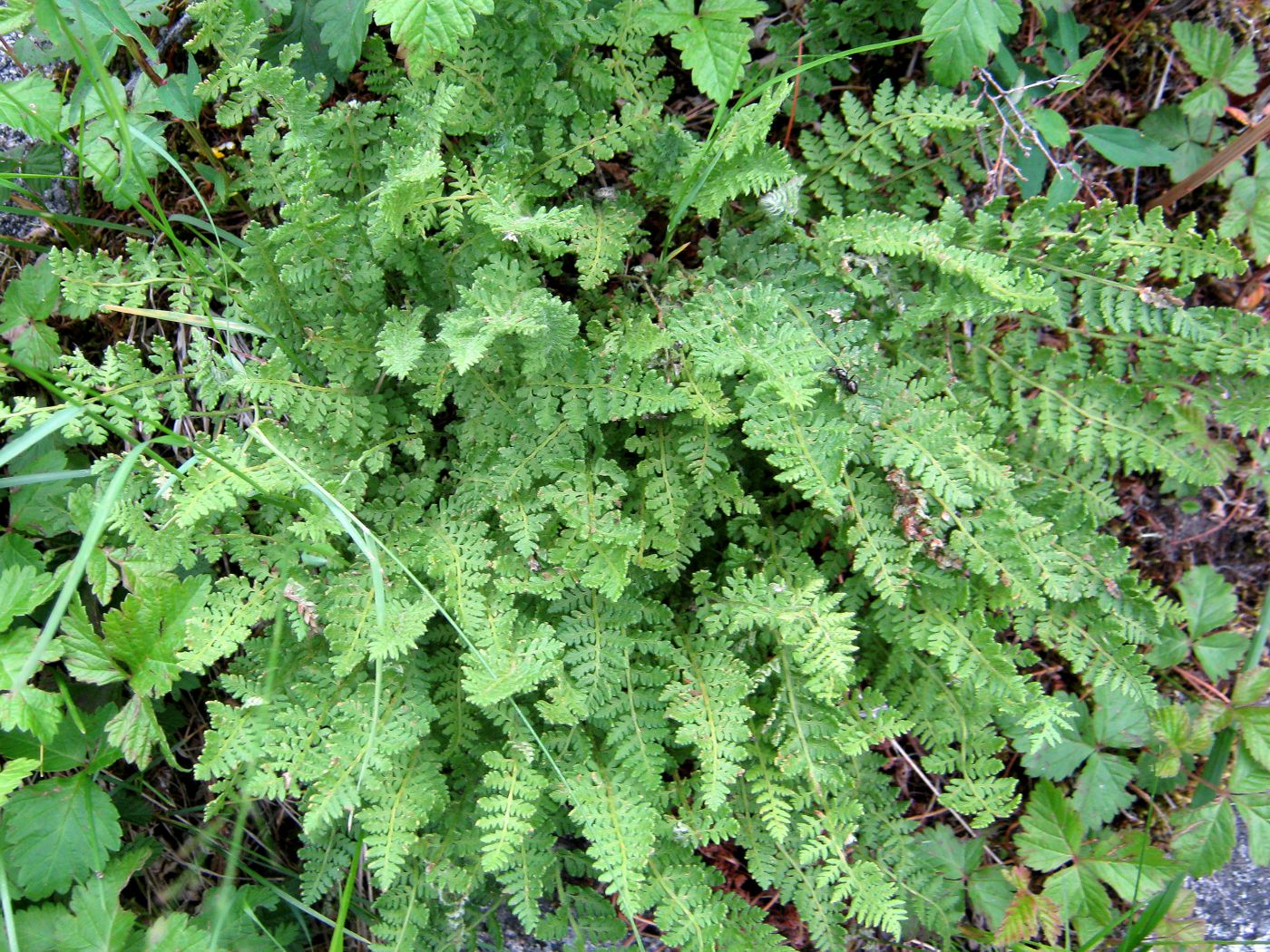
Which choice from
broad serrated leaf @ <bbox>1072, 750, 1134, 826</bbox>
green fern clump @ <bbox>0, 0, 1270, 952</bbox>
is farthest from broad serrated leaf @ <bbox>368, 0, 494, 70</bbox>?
broad serrated leaf @ <bbox>1072, 750, 1134, 826</bbox>

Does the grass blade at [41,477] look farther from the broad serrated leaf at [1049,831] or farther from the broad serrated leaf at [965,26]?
the broad serrated leaf at [1049,831]

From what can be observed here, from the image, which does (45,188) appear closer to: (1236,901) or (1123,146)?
(1123,146)

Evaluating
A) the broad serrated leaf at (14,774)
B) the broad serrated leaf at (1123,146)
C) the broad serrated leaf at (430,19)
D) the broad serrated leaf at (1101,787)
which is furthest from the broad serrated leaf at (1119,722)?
the broad serrated leaf at (14,774)

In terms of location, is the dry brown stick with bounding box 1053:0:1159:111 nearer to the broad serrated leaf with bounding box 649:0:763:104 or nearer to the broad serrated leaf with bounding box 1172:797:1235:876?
the broad serrated leaf with bounding box 649:0:763:104

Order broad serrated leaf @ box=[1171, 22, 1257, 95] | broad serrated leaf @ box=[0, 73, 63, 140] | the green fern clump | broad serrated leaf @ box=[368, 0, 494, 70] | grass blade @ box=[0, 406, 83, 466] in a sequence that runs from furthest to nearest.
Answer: broad serrated leaf @ box=[1171, 22, 1257, 95] → broad serrated leaf @ box=[0, 73, 63, 140] → the green fern clump → broad serrated leaf @ box=[368, 0, 494, 70] → grass blade @ box=[0, 406, 83, 466]

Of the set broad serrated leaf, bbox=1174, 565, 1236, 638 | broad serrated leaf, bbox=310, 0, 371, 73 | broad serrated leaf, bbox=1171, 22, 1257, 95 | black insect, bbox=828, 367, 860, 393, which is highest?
broad serrated leaf, bbox=310, 0, 371, 73

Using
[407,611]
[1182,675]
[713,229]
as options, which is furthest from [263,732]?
[1182,675]
